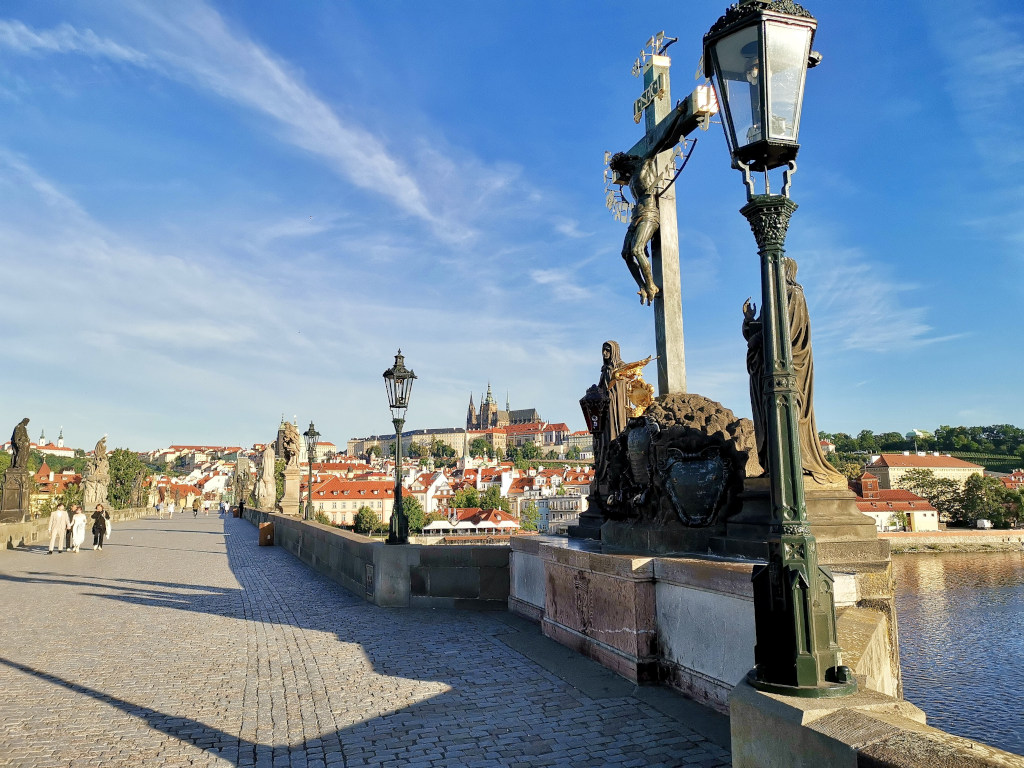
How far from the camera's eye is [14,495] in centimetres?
2095

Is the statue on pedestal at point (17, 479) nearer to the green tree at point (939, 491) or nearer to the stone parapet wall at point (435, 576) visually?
the stone parapet wall at point (435, 576)

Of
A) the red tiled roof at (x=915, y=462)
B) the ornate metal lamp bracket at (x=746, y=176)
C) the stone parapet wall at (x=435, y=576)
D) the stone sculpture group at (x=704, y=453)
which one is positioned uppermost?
the red tiled roof at (x=915, y=462)

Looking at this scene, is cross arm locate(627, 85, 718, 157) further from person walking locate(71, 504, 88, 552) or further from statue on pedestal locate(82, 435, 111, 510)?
statue on pedestal locate(82, 435, 111, 510)

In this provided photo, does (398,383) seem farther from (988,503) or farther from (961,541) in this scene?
(988,503)

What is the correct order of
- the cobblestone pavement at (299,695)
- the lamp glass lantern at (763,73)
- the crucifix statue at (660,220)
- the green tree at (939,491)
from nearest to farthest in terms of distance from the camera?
the lamp glass lantern at (763,73) < the cobblestone pavement at (299,695) < the crucifix statue at (660,220) < the green tree at (939,491)

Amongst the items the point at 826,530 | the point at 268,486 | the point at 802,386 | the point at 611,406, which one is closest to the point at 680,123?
the point at 611,406

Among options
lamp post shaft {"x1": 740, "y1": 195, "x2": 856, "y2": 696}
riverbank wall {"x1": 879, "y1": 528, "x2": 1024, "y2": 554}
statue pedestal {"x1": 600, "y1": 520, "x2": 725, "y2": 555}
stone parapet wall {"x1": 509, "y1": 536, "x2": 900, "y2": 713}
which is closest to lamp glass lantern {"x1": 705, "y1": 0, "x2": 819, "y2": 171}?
lamp post shaft {"x1": 740, "y1": 195, "x2": 856, "y2": 696}

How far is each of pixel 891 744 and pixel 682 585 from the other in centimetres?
289

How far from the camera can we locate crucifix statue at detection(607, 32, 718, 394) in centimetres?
828

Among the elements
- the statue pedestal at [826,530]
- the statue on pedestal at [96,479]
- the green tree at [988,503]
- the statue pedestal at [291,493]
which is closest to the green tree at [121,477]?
the statue on pedestal at [96,479]

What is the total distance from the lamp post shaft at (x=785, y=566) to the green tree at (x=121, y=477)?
73190mm

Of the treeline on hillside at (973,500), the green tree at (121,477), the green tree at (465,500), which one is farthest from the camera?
the green tree at (465,500)

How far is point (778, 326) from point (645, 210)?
594cm

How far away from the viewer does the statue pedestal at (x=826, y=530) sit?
4.74 m
